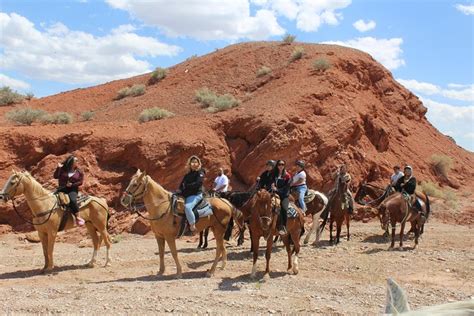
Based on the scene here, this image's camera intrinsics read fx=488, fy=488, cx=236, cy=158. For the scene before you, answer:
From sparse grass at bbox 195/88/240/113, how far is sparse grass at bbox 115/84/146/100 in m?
5.24

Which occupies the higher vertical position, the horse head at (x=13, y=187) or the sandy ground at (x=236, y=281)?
the horse head at (x=13, y=187)

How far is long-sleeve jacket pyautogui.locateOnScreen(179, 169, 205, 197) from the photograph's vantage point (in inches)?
418

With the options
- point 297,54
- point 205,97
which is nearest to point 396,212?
point 205,97

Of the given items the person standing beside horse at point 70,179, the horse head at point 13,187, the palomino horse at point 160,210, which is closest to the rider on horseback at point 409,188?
the palomino horse at point 160,210

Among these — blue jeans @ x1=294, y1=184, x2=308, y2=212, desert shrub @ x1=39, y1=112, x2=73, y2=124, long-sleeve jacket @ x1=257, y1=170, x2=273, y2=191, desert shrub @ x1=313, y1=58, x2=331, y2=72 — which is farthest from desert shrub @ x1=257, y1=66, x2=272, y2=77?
long-sleeve jacket @ x1=257, y1=170, x2=273, y2=191

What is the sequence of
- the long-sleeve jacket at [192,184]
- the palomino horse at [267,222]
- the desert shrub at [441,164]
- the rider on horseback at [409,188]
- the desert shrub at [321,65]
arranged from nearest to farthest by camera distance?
1. the palomino horse at [267,222]
2. the long-sleeve jacket at [192,184]
3. the rider on horseback at [409,188]
4. the desert shrub at [321,65]
5. the desert shrub at [441,164]

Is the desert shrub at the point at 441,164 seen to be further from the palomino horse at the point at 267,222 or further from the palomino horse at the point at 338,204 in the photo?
the palomino horse at the point at 267,222

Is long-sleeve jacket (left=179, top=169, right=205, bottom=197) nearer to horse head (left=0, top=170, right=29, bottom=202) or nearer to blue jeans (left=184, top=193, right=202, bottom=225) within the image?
blue jeans (left=184, top=193, right=202, bottom=225)

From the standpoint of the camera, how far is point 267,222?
1003 centimetres

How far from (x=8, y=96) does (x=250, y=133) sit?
18408mm

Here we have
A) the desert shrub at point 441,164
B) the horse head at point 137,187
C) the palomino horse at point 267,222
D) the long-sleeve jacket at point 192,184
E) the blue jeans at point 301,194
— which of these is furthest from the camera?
the desert shrub at point 441,164

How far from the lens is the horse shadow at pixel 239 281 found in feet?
30.9

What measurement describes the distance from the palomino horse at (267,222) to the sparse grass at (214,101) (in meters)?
12.5

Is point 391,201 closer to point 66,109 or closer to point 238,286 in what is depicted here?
point 238,286
